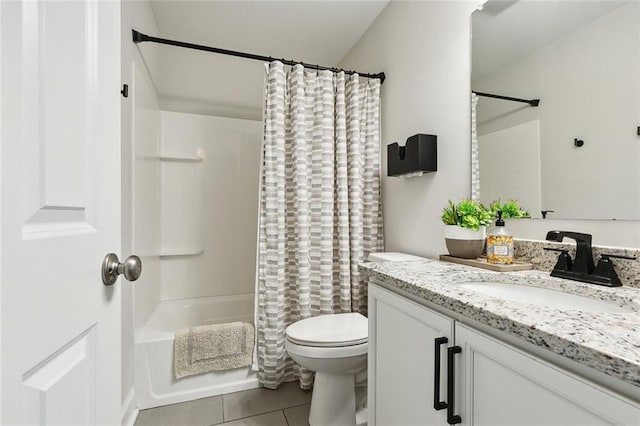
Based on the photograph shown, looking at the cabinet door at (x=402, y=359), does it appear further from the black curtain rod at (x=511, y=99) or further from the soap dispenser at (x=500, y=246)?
the black curtain rod at (x=511, y=99)

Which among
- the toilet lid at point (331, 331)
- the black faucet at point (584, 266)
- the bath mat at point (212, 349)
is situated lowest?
the bath mat at point (212, 349)

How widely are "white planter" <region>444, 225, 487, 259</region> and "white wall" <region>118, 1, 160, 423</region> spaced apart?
5.26 ft

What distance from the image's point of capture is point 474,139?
1.46m

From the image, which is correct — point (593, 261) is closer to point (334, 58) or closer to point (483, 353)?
point (483, 353)

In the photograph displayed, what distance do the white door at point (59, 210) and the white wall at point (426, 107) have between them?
1.42m

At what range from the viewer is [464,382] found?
29.3 inches

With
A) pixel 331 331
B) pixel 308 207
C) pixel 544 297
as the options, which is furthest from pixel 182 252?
pixel 544 297

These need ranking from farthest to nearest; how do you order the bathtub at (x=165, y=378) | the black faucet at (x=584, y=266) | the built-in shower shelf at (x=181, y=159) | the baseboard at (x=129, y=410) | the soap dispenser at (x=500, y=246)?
→ the built-in shower shelf at (x=181, y=159) < the bathtub at (x=165, y=378) < the baseboard at (x=129, y=410) < the soap dispenser at (x=500, y=246) < the black faucet at (x=584, y=266)

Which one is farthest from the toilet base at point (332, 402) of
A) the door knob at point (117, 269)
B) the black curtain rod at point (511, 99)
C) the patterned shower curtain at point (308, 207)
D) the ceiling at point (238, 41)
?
the ceiling at point (238, 41)

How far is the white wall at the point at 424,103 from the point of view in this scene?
154 centimetres

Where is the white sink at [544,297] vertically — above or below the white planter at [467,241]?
below

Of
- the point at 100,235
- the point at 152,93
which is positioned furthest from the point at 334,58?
the point at 100,235

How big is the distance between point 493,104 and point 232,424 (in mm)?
2042

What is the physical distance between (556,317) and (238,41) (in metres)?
2.78
